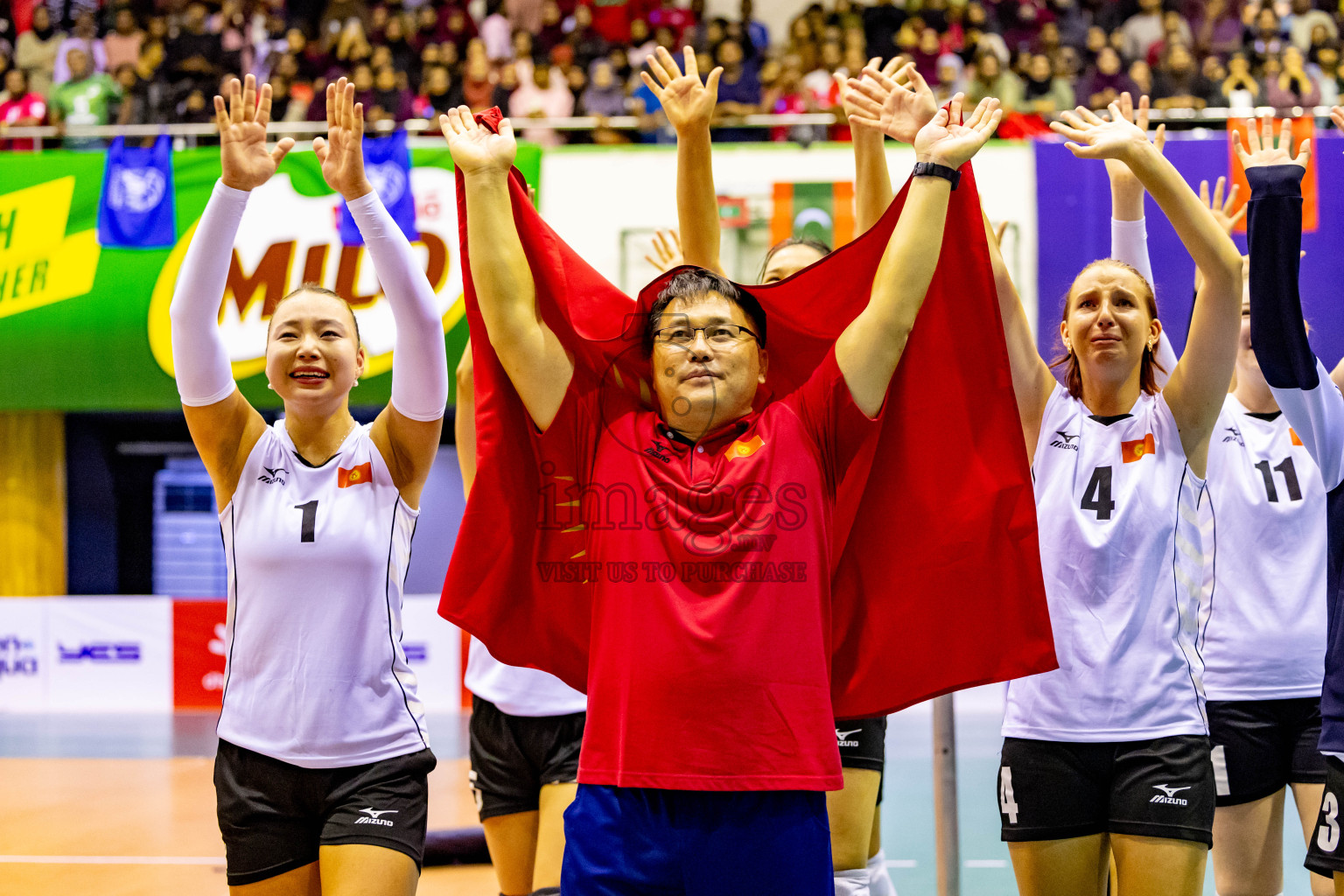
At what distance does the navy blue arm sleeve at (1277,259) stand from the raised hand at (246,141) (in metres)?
2.25

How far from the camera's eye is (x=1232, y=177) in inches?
361

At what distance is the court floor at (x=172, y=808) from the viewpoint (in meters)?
5.72

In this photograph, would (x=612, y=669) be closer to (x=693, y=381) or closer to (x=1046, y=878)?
(x=693, y=381)

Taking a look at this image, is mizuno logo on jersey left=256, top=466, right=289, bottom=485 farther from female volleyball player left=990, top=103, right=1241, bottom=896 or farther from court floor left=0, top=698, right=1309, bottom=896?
court floor left=0, top=698, right=1309, bottom=896

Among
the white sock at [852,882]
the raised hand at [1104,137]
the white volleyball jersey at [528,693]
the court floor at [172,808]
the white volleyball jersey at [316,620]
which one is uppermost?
the raised hand at [1104,137]

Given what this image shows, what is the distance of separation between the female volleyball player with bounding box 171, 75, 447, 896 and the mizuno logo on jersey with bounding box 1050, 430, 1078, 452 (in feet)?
5.16

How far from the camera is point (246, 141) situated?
285 cm

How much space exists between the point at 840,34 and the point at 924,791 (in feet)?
26.8

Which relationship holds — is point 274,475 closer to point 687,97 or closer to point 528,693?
point 528,693

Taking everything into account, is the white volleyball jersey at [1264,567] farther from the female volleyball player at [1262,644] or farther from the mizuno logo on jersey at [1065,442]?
the mizuno logo on jersey at [1065,442]

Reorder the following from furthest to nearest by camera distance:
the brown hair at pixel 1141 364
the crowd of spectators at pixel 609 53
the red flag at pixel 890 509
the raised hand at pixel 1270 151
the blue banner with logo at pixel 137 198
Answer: the crowd of spectators at pixel 609 53 → the blue banner with logo at pixel 137 198 → the brown hair at pixel 1141 364 → the raised hand at pixel 1270 151 → the red flag at pixel 890 509

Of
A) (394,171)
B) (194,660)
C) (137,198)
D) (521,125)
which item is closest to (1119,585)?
(394,171)

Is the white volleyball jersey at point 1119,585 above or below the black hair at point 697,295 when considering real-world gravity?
below

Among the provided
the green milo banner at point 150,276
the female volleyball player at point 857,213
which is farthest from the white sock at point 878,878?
the green milo banner at point 150,276
